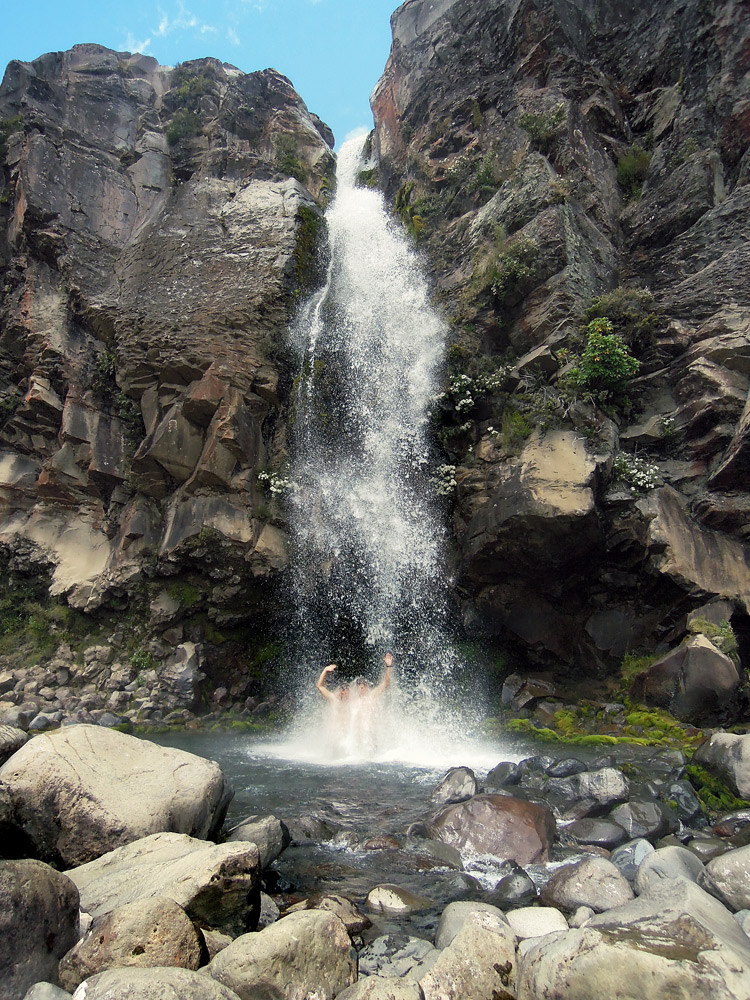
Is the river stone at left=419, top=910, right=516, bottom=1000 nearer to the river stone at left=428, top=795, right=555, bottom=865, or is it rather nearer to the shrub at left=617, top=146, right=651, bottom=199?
the river stone at left=428, top=795, right=555, bottom=865

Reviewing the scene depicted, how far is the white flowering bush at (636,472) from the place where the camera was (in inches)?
473

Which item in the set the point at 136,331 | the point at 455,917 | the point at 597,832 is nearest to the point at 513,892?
the point at 455,917

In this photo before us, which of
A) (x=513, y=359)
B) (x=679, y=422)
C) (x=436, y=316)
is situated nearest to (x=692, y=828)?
(x=679, y=422)

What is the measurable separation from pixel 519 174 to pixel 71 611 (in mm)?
17258

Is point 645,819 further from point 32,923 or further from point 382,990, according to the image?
point 32,923

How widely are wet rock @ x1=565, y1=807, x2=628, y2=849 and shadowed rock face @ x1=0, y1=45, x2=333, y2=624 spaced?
9.30 metres

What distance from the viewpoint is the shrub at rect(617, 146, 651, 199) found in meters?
17.1

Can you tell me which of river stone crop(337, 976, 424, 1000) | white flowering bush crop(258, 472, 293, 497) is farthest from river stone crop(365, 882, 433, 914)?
white flowering bush crop(258, 472, 293, 497)

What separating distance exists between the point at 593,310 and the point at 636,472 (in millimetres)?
4470

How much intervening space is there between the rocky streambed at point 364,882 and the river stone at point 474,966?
13 mm

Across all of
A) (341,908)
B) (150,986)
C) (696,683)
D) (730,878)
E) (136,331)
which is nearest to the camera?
(150,986)

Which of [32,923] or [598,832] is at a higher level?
[32,923]

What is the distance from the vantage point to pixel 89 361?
16.9 metres

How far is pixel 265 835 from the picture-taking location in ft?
17.5
